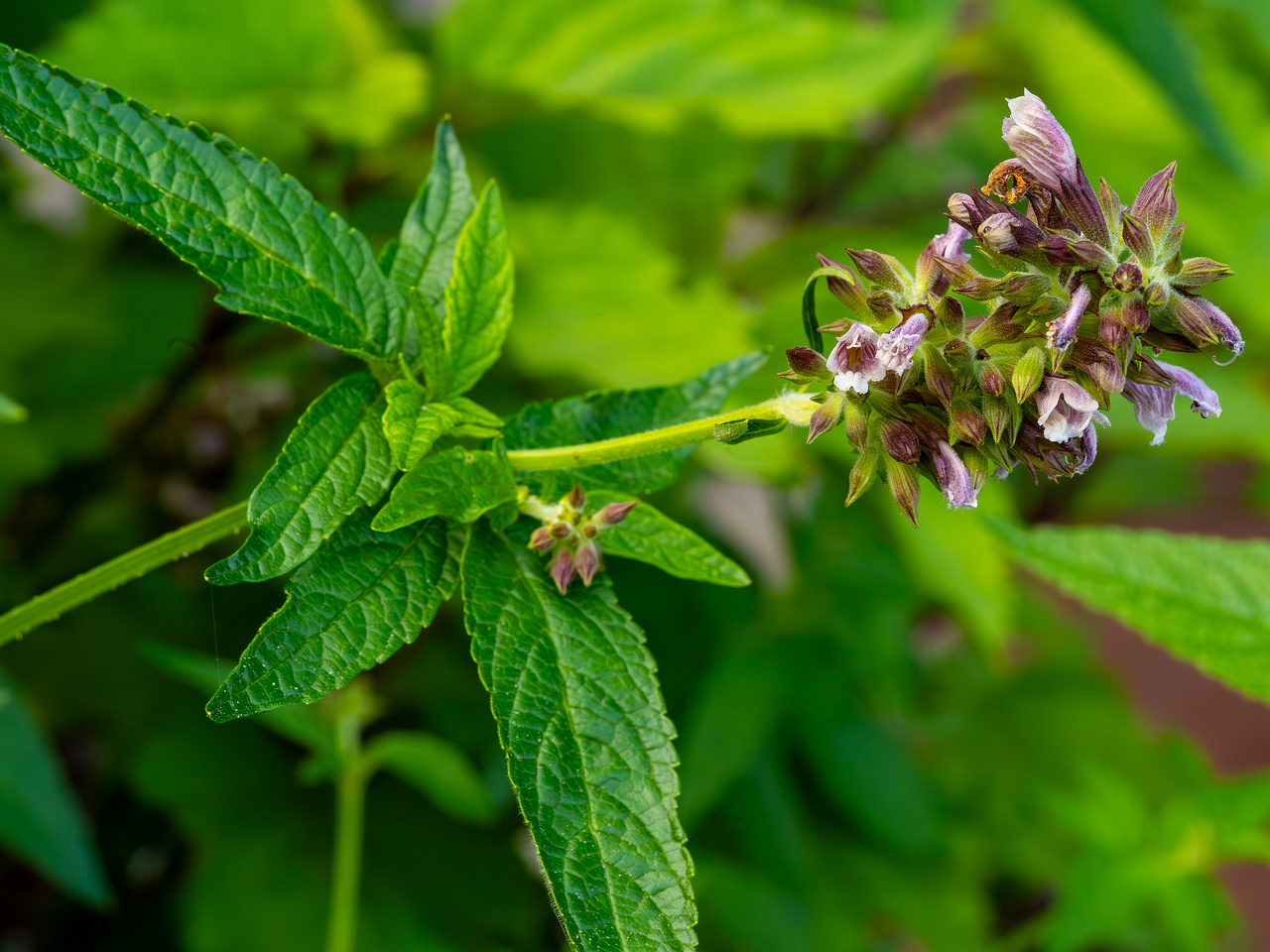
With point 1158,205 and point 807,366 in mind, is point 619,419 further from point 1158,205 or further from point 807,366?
point 1158,205

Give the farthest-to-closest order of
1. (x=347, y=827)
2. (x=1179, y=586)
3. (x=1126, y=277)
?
(x=347, y=827) < (x=1179, y=586) < (x=1126, y=277)

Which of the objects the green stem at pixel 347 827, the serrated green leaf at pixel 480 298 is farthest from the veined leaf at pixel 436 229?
the green stem at pixel 347 827

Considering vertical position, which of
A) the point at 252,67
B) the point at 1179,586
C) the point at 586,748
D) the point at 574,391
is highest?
the point at 252,67

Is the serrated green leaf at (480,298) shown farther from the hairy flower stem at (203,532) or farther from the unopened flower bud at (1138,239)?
the unopened flower bud at (1138,239)

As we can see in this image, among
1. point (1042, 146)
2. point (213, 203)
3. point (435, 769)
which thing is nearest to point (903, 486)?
point (1042, 146)

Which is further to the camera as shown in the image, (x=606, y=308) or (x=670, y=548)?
(x=606, y=308)

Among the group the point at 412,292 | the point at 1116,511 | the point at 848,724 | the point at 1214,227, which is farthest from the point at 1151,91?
the point at 412,292

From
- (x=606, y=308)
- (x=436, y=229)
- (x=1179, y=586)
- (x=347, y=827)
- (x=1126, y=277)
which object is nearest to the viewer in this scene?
(x=1126, y=277)
